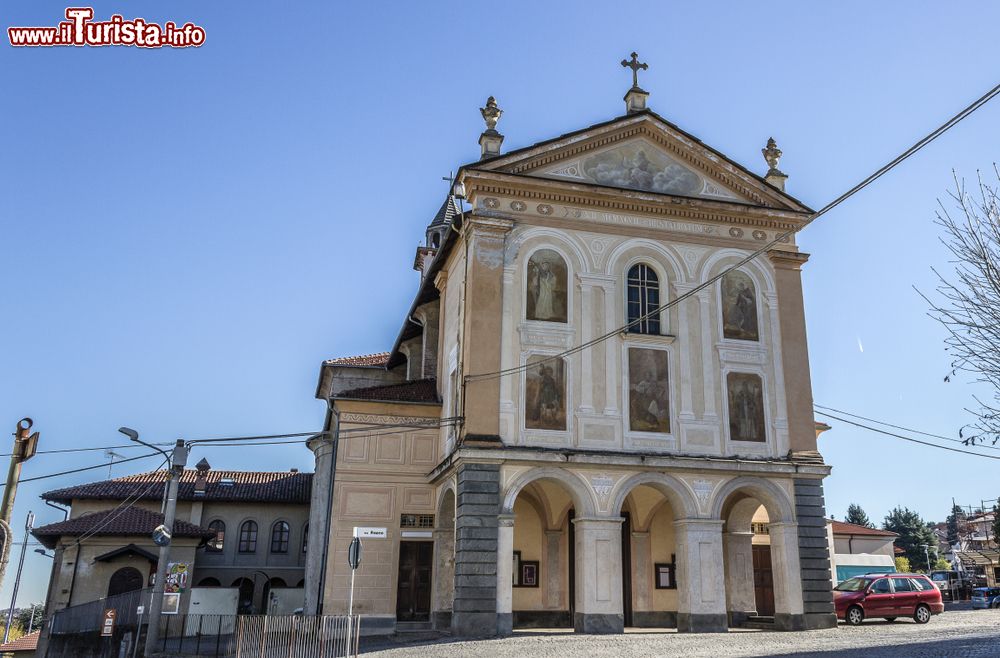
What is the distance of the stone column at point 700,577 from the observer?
2095cm

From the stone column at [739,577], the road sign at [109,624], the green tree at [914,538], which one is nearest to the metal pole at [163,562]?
the road sign at [109,624]

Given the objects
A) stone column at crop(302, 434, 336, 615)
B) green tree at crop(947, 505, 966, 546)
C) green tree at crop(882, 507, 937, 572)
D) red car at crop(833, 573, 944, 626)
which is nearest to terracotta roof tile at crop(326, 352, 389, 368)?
stone column at crop(302, 434, 336, 615)

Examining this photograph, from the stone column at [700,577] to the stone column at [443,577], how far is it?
241 inches

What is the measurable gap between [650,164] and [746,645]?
13.8 m

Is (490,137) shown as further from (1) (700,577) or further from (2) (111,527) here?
(2) (111,527)

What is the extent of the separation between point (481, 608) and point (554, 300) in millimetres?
8334

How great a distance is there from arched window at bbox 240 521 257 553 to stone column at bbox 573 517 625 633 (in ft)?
73.8

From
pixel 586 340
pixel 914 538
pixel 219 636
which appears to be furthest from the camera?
pixel 914 538

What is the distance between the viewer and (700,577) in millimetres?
21250

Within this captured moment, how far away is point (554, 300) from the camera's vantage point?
22938mm

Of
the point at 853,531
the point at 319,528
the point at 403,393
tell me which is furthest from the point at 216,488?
the point at 853,531

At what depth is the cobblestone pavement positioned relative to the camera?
50.0 ft

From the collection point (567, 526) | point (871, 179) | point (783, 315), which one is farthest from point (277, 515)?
point (871, 179)

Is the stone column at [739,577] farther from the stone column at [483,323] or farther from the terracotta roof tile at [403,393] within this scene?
the terracotta roof tile at [403,393]
